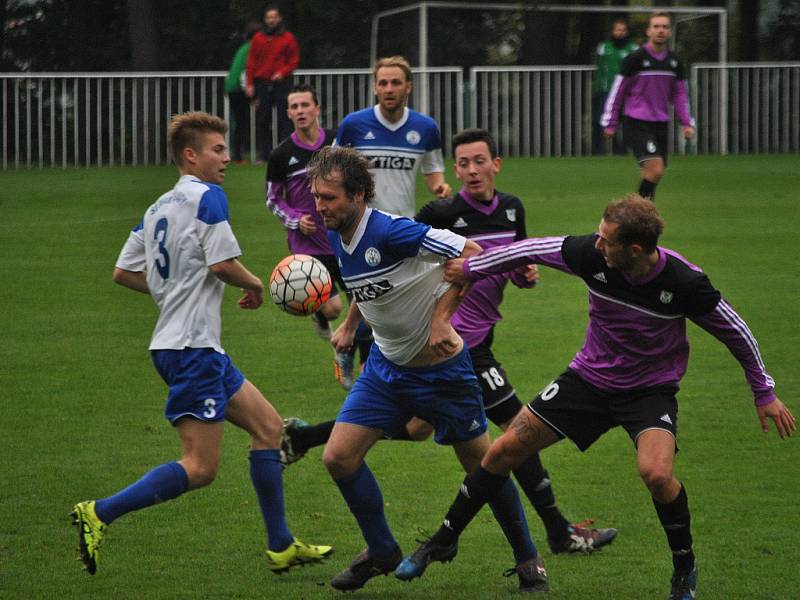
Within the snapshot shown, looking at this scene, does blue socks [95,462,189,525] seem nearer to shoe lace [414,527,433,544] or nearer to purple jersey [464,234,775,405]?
shoe lace [414,527,433,544]

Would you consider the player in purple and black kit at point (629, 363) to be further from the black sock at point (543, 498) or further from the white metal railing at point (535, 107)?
the white metal railing at point (535, 107)

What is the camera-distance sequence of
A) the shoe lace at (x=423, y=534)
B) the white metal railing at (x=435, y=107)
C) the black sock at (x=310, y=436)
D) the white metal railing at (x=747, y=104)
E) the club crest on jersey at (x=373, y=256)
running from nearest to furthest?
1. the club crest on jersey at (x=373, y=256)
2. the shoe lace at (x=423, y=534)
3. the black sock at (x=310, y=436)
4. the white metal railing at (x=435, y=107)
5. the white metal railing at (x=747, y=104)

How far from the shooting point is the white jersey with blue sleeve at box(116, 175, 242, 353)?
580 centimetres

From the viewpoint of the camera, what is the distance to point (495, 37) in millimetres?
31438

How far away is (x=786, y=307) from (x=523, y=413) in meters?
6.80

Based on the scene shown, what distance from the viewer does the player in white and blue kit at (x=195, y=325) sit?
5.78 meters

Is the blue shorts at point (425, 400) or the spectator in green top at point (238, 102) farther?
the spectator in green top at point (238, 102)

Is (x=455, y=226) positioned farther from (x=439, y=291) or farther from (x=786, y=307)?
(x=786, y=307)

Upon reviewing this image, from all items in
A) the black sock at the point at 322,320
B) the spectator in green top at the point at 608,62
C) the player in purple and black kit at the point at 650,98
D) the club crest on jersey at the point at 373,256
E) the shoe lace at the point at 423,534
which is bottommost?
the shoe lace at the point at 423,534

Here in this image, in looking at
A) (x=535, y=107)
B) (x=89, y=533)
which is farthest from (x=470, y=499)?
(x=535, y=107)

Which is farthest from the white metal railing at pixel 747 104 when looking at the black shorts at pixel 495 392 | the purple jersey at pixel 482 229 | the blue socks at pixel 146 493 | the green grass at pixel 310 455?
the blue socks at pixel 146 493

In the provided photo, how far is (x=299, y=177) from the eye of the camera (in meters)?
9.90

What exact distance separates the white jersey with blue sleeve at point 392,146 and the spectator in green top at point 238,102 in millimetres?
11690

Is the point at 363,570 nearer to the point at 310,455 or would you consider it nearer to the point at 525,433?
the point at 525,433
